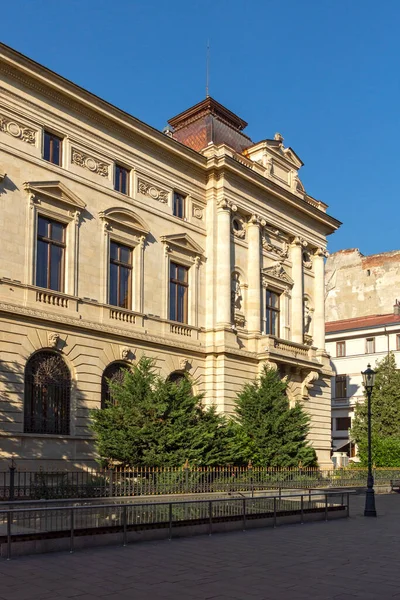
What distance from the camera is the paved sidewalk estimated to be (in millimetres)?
9461

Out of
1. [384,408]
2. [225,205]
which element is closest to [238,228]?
[225,205]

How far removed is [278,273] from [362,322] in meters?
23.7

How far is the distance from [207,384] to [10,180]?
43.9 ft

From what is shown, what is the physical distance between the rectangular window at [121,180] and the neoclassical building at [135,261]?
73 mm

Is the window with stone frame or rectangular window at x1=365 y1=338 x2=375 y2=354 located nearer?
the window with stone frame

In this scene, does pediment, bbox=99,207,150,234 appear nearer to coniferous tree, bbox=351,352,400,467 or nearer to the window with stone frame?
the window with stone frame

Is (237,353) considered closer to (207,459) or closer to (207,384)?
(207,384)

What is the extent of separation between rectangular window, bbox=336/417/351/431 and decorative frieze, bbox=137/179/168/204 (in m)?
30.8

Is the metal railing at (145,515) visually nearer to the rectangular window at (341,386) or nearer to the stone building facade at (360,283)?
the rectangular window at (341,386)

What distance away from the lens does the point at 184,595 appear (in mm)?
9336

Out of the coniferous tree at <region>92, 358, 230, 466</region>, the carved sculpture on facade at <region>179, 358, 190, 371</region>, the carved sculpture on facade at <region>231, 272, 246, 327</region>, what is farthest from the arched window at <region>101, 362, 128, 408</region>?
the carved sculpture on facade at <region>231, 272, 246, 327</region>

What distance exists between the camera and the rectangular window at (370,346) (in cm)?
5688

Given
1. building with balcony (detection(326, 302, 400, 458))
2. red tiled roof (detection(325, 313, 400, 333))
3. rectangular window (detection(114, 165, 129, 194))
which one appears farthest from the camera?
red tiled roof (detection(325, 313, 400, 333))

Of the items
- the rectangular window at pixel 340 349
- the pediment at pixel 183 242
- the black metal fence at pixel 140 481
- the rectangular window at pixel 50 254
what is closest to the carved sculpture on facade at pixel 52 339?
the rectangular window at pixel 50 254
